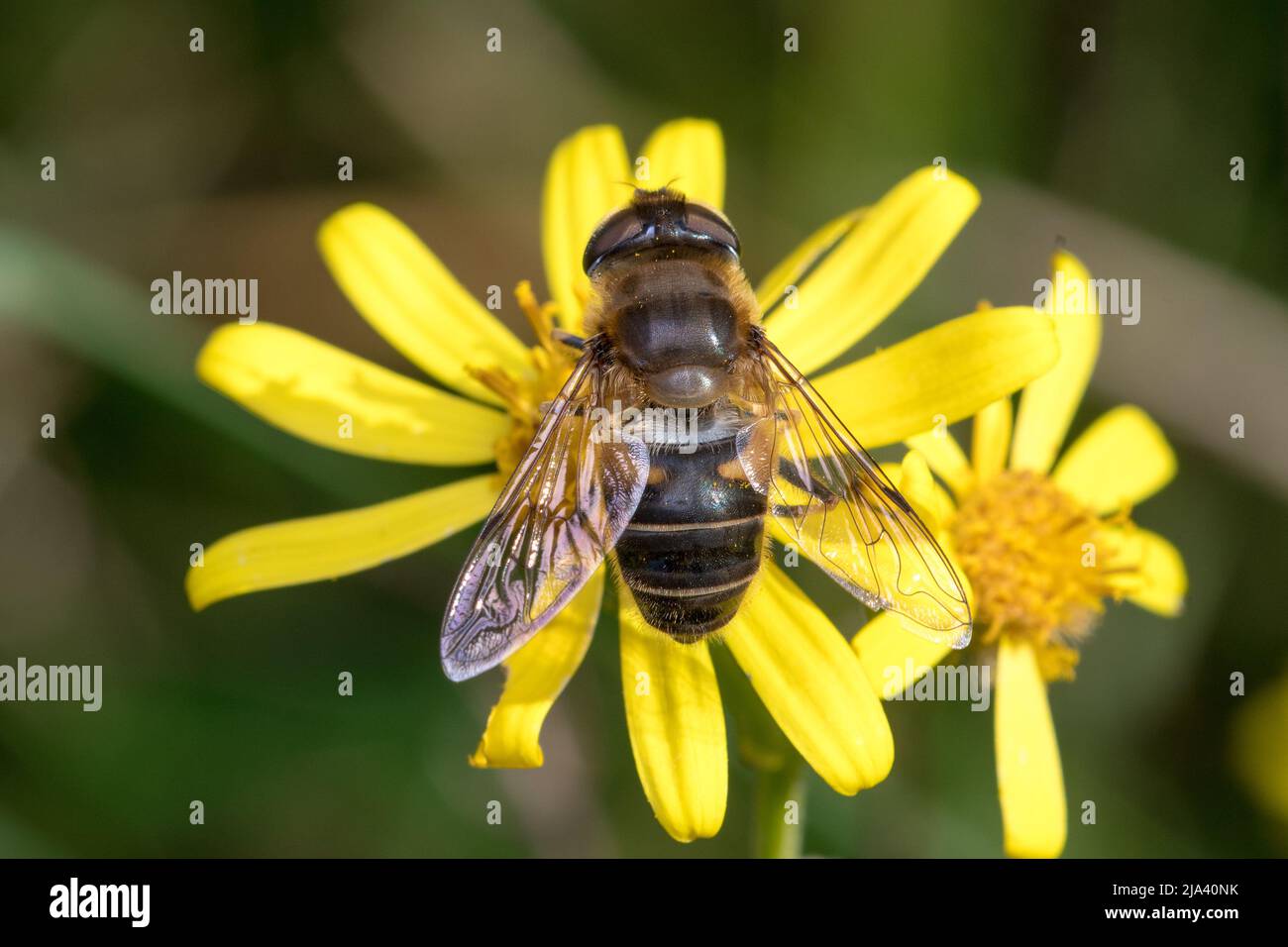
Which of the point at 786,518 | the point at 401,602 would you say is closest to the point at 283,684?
the point at 401,602

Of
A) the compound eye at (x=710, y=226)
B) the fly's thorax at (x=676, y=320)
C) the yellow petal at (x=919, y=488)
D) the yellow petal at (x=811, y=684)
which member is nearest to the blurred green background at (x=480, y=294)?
the yellow petal at (x=811, y=684)

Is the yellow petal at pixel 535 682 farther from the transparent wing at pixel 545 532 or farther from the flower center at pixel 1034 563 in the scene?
the flower center at pixel 1034 563

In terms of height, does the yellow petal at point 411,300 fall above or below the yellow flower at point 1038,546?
above

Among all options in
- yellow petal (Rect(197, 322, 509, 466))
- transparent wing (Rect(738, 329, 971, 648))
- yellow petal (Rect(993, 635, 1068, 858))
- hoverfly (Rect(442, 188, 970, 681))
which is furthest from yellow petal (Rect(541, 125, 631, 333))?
yellow petal (Rect(993, 635, 1068, 858))

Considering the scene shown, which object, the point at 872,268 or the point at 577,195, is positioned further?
the point at 577,195

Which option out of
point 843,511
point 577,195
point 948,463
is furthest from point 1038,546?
point 577,195

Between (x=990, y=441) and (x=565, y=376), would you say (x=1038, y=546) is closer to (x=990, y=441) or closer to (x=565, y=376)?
(x=990, y=441)
